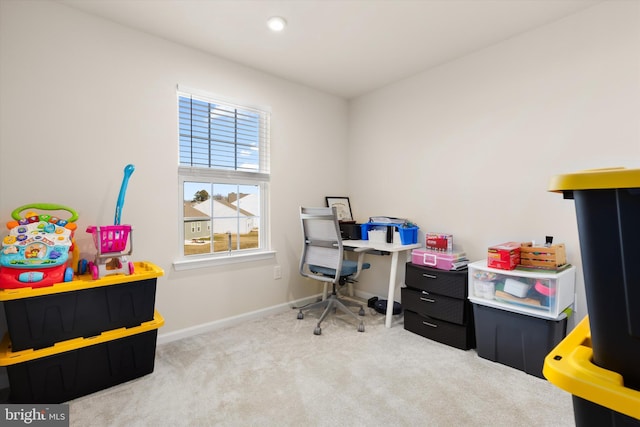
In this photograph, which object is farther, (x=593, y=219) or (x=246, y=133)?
(x=246, y=133)

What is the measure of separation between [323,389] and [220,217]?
1.72 metres

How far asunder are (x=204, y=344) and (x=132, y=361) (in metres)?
0.58

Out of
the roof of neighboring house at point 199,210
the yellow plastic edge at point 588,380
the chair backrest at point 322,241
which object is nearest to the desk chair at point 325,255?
the chair backrest at point 322,241

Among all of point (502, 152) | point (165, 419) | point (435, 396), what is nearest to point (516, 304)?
point (435, 396)

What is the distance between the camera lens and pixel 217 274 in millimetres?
2816

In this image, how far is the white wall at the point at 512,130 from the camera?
2.08 metres

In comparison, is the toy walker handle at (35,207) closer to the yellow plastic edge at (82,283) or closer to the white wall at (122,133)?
the white wall at (122,133)

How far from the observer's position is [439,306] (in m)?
2.53

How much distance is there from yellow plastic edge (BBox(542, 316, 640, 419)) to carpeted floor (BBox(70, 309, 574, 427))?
1.27m

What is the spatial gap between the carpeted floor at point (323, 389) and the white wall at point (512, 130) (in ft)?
3.07

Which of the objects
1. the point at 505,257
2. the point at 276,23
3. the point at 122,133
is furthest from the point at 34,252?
the point at 505,257

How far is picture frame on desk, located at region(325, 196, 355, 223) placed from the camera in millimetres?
3664

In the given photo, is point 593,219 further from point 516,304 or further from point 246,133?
point 246,133

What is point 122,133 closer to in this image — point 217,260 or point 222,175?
point 222,175
